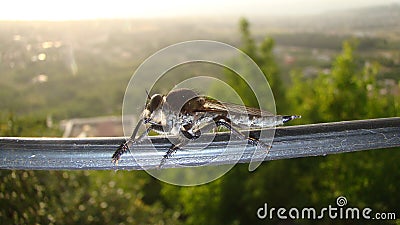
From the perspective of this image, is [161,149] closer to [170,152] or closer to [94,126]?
[170,152]

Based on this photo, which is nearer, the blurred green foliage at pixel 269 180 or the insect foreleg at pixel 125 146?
the insect foreleg at pixel 125 146

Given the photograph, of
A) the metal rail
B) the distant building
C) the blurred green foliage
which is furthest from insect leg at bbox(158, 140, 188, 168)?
the distant building

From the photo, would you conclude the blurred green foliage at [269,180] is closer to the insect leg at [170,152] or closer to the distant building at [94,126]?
the distant building at [94,126]

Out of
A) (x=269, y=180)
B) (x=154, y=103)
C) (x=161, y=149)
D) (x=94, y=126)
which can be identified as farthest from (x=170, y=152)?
(x=94, y=126)

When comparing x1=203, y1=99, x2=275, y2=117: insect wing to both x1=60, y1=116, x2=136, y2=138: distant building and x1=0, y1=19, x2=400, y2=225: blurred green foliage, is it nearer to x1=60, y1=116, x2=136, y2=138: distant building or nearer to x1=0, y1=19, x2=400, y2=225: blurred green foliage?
x1=0, y1=19, x2=400, y2=225: blurred green foliage

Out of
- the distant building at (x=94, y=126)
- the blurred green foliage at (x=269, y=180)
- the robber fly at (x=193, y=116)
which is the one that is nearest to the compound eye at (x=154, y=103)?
the robber fly at (x=193, y=116)
